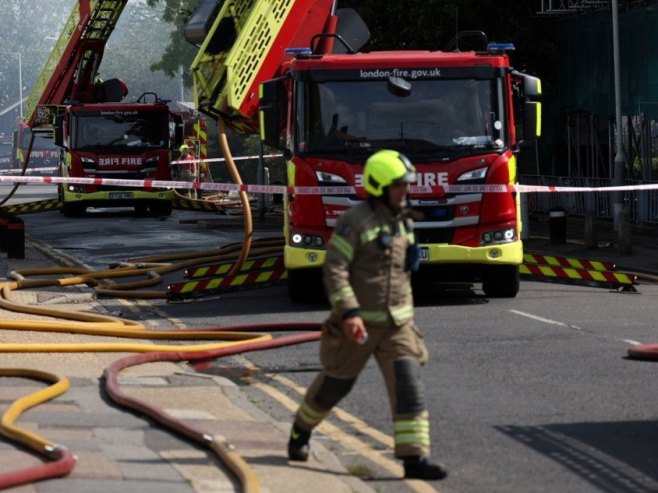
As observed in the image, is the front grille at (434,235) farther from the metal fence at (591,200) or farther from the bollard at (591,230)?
the metal fence at (591,200)

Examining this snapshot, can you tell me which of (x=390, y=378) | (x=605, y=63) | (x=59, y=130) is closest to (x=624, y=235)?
(x=605, y=63)

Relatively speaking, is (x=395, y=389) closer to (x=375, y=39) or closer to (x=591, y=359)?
(x=591, y=359)

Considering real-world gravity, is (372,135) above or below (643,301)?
above

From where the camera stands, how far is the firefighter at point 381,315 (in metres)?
8.67

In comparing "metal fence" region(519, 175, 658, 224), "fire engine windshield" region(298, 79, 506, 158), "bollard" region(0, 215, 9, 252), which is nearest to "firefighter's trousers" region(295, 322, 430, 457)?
"fire engine windshield" region(298, 79, 506, 158)

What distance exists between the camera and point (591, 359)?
1310 cm

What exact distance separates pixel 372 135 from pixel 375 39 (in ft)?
55.1

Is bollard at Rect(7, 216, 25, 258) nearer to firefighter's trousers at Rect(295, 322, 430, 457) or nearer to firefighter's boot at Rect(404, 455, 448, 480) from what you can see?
firefighter's trousers at Rect(295, 322, 430, 457)

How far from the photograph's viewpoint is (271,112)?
57.5 feet

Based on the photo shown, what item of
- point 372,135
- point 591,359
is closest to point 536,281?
point 372,135

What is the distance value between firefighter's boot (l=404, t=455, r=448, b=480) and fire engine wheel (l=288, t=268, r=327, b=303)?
9.03 metres

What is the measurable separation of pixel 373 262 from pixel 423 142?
8802 mm

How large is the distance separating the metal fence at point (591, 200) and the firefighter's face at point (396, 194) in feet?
67.2

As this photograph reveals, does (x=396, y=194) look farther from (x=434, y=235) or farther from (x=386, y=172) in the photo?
(x=434, y=235)
